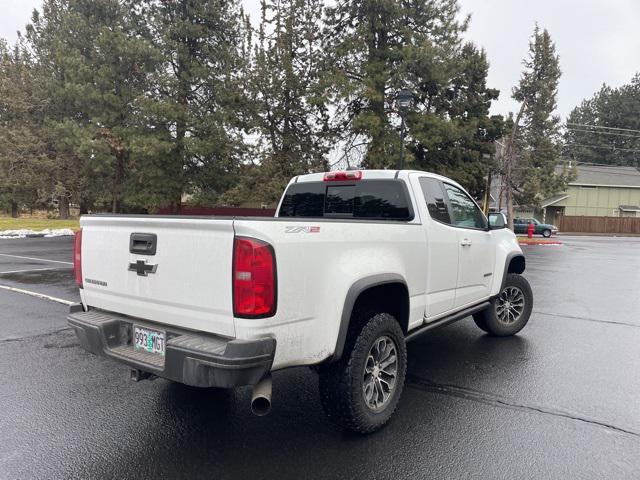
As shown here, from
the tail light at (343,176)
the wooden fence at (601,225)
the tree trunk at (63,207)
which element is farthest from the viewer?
the wooden fence at (601,225)

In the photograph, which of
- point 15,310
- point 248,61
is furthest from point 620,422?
point 248,61

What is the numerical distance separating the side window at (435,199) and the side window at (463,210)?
15 centimetres

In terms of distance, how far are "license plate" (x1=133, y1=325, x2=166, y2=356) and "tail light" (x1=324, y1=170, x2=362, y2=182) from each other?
226 cm

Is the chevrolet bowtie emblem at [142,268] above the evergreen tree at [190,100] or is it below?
below

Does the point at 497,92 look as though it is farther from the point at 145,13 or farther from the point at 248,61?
the point at 145,13

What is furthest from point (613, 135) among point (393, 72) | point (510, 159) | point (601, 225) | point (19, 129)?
point (19, 129)

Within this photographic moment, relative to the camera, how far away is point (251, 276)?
2436 millimetres

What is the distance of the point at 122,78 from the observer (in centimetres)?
2052

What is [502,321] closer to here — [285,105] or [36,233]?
[285,105]

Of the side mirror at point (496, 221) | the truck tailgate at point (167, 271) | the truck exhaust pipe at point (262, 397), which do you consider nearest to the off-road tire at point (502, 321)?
the side mirror at point (496, 221)

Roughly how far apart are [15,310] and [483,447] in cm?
683

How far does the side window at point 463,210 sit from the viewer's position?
447 cm

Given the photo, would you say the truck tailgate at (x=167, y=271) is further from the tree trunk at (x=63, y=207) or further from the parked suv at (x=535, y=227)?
the tree trunk at (x=63, y=207)

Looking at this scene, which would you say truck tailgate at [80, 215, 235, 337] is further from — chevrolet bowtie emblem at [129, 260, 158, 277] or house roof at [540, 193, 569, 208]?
house roof at [540, 193, 569, 208]
